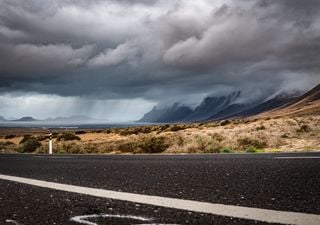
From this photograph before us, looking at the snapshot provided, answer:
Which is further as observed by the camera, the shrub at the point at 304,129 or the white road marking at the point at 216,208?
the shrub at the point at 304,129

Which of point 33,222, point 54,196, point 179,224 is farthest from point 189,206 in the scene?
point 54,196

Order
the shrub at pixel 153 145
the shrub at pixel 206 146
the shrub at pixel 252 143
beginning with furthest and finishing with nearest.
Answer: the shrub at pixel 153 145 → the shrub at pixel 252 143 → the shrub at pixel 206 146

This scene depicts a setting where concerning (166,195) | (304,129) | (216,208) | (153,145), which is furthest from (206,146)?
(216,208)

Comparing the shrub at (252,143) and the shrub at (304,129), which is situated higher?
the shrub at (304,129)

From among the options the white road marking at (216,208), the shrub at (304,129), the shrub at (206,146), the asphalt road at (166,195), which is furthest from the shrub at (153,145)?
the white road marking at (216,208)

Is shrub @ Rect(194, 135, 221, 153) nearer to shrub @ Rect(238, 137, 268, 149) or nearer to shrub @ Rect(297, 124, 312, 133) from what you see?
shrub @ Rect(238, 137, 268, 149)

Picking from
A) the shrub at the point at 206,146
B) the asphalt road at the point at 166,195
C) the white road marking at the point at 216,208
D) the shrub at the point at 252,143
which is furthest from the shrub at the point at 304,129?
the white road marking at the point at 216,208

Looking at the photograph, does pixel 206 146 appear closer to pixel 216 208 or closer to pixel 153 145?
pixel 153 145

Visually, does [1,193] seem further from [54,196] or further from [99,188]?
[99,188]

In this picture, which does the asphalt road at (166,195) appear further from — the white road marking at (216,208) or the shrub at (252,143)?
the shrub at (252,143)

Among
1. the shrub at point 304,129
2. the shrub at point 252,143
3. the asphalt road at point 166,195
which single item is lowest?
the shrub at point 252,143

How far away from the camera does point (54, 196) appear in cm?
577

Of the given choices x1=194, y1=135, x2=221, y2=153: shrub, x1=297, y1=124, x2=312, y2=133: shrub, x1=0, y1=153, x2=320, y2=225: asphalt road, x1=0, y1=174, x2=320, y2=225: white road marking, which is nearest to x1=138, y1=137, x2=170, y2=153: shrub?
x1=194, y1=135, x2=221, y2=153: shrub

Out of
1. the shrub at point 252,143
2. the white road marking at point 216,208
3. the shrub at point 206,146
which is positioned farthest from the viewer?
the shrub at point 252,143
